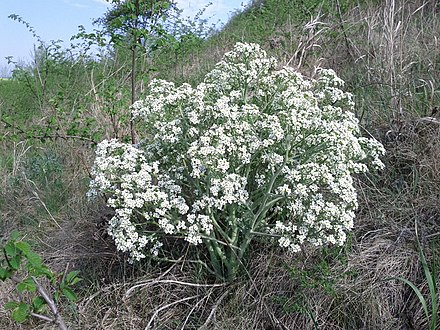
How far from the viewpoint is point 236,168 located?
2.35 m

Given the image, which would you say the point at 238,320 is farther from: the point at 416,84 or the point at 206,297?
the point at 416,84

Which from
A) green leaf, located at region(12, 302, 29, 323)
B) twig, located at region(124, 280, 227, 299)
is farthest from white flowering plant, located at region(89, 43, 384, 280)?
green leaf, located at region(12, 302, 29, 323)


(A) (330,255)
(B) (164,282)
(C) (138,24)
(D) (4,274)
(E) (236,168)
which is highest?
(C) (138,24)

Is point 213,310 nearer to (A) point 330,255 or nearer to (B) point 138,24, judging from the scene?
(A) point 330,255

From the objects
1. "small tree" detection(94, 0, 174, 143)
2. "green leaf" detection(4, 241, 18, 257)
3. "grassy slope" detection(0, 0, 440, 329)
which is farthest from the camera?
"small tree" detection(94, 0, 174, 143)

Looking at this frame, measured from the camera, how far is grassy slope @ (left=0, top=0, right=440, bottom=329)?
229 centimetres

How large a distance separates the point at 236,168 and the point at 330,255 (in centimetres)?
68

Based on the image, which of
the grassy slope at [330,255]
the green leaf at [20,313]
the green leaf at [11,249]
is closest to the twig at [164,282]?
the grassy slope at [330,255]

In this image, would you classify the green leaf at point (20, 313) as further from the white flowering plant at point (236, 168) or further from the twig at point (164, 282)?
the twig at point (164, 282)

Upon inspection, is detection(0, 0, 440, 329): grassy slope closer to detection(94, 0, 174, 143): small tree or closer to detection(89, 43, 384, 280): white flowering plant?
detection(89, 43, 384, 280): white flowering plant

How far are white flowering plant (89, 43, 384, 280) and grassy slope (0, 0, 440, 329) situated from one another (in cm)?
17

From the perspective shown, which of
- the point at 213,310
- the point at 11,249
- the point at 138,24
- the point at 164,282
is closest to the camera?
the point at 11,249

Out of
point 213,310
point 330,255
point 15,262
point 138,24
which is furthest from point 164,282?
point 138,24

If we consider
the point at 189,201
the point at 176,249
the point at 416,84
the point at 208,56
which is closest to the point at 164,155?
the point at 189,201
